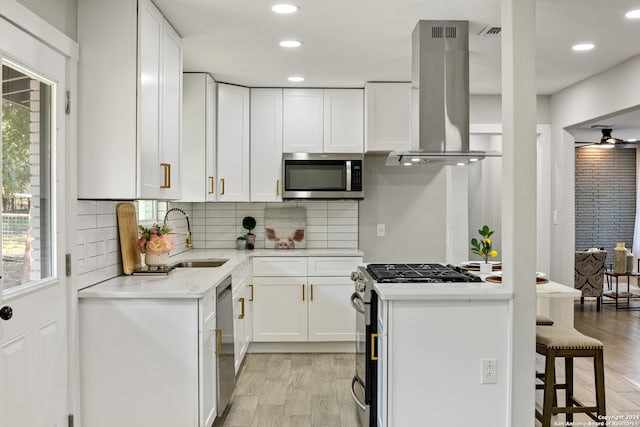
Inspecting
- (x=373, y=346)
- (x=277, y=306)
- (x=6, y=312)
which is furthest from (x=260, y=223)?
(x=6, y=312)

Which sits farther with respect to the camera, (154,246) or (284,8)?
(154,246)

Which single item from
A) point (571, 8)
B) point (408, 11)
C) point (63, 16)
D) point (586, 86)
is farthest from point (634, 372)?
point (63, 16)

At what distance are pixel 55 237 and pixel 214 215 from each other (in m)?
2.75

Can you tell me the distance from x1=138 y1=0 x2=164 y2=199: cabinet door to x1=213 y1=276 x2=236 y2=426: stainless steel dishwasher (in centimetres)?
74

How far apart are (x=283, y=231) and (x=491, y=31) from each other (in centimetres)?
274

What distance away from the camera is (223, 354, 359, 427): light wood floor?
3.23 metres

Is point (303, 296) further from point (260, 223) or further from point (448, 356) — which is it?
point (448, 356)

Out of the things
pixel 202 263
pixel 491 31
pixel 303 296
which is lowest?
pixel 303 296

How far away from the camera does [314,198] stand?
192 inches

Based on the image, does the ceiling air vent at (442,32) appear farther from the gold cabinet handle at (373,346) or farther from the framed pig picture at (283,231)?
the framed pig picture at (283,231)

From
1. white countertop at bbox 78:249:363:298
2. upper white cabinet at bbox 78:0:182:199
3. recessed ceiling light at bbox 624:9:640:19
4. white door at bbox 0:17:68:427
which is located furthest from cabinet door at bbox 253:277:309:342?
recessed ceiling light at bbox 624:9:640:19

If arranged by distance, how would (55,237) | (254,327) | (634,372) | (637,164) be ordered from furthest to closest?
1. (637,164)
2. (254,327)
3. (634,372)
4. (55,237)

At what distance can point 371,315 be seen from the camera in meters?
2.85

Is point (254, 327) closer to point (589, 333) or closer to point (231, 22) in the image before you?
point (231, 22)
